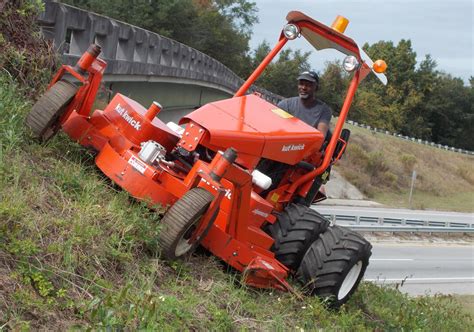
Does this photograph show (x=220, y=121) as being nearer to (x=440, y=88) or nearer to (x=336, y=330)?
(x=336, y=330)

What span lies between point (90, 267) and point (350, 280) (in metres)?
3.35

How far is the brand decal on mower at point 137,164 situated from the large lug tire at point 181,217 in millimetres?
631

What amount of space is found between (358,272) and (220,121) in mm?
2180

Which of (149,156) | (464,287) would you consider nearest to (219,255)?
(149,156)

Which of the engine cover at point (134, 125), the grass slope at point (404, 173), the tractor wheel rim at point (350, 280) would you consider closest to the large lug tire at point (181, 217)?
the engine cover at point (134, 125)

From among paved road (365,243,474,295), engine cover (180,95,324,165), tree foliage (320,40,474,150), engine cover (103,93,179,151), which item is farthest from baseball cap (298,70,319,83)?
tree foliage (320,40,474,150)

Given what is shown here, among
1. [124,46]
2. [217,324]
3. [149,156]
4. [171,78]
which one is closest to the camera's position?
[217,324]

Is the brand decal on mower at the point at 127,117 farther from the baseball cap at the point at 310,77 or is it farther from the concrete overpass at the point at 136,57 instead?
the concrete overpass at the point at 136,57

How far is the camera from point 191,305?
17.6ft

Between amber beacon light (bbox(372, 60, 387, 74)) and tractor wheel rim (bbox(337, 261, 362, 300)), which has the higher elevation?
amber beacon light (bbox(372, 60, 387, 74))

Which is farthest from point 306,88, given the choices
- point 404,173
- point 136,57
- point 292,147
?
point 404,173

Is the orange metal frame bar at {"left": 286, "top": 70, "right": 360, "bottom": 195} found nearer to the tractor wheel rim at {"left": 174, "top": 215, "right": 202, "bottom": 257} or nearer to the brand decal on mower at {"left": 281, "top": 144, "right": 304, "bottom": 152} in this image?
the brand decal on mower at {"left": 281, "top": 144, "right": 304, "bottom": 152}

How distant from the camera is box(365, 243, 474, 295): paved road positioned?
19.8 m

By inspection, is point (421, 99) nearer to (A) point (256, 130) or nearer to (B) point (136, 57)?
(B) point (136, 57)
